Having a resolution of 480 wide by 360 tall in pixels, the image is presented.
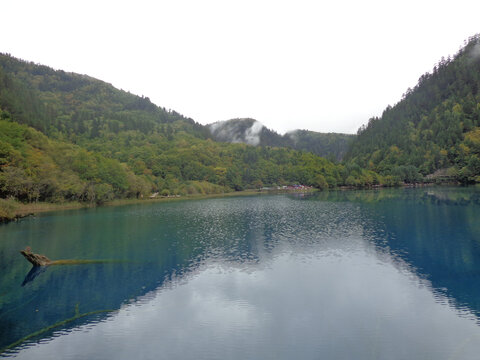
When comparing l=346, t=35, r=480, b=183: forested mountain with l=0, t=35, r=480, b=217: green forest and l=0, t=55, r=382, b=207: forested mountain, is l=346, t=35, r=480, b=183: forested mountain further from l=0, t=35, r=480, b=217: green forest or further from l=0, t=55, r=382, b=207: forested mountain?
l=0, t=55, r=382, b=207: forested mountain

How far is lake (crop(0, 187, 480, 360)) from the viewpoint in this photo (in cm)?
1486

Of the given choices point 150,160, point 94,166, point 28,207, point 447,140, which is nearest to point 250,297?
point 28,207

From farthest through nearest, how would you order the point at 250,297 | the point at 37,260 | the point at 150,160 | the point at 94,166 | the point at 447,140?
the point at 447,140
the point at 150,160
the point at 94,166
the point at 37,260
the point at 250,297

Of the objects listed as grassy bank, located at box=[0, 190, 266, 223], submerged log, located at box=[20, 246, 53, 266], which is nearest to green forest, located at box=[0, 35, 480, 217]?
grassy bank, located at box=[0, 190, 266, 223]

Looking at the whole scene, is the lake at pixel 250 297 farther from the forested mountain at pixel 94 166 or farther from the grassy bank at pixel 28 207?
the forested mountain at pixel 94 166

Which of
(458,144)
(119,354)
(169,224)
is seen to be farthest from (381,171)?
(119,354)

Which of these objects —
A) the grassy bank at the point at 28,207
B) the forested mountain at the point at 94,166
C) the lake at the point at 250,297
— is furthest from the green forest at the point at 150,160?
the lake at the point at 250,297

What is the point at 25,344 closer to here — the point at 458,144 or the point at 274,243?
the point at 274,243

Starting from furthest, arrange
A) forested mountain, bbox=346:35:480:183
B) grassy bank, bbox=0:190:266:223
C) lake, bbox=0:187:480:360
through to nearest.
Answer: forested mountain, bbox=346:35:480:183 → grassy bank, bbox=0:190:266:223 → lake, bbox=0:187:480:360

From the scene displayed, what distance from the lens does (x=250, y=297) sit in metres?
20.7

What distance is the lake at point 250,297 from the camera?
14.9m

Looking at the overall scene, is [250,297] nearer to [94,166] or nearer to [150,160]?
[94,166]

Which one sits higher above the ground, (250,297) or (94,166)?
(94,166)

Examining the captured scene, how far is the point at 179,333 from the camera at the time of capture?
1627 centimetres
